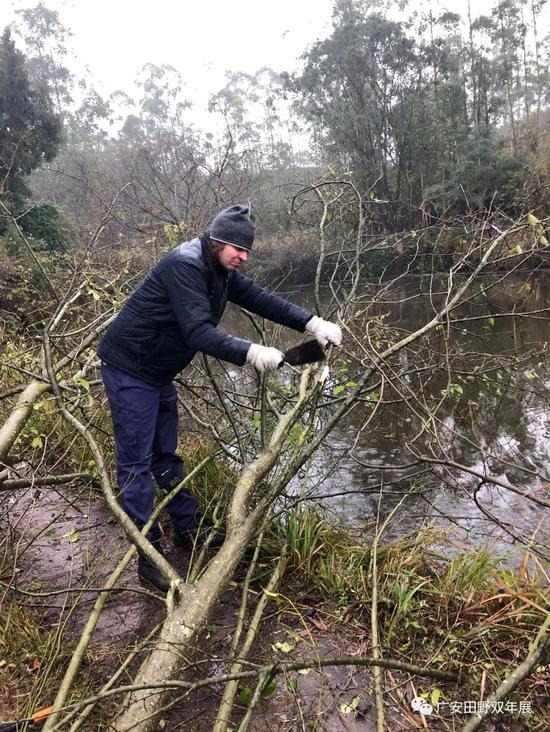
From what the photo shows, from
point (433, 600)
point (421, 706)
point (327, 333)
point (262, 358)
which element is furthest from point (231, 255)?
point (421, 706)

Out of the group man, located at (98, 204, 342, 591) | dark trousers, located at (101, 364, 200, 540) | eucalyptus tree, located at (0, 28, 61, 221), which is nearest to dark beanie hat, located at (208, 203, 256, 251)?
man, located at (98, 204, 342, 591)

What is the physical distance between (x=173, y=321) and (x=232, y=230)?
0.58 metres

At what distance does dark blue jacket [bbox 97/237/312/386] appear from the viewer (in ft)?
7.56

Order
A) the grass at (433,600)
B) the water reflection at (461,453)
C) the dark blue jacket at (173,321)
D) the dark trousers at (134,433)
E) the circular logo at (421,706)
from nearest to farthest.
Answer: the circular logo at (421,706) < the grass at (433,600) < the dark blue jacket at (173,321) < the dark trousers at (134,433) < the water reflection at (461,453)

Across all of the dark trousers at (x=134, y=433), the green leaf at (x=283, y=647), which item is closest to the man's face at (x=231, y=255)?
the dark trousers at (x=134, y=433)

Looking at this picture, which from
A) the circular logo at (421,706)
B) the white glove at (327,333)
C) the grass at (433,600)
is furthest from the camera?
the white glove at (327,333)

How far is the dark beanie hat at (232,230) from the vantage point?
242cm

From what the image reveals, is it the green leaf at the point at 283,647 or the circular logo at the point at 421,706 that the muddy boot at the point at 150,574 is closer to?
the green leaf at the point at 283,647

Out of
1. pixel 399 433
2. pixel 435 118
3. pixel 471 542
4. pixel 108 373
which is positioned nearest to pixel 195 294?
pixel 108 373

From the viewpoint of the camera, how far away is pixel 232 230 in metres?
2.42

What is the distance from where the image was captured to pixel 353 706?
1.84m

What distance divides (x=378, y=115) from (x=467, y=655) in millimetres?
24115

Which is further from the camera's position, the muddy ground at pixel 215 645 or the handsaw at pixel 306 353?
the handsaw at pixel 306 353

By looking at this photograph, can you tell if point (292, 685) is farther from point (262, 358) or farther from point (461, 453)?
point (461, 453)
